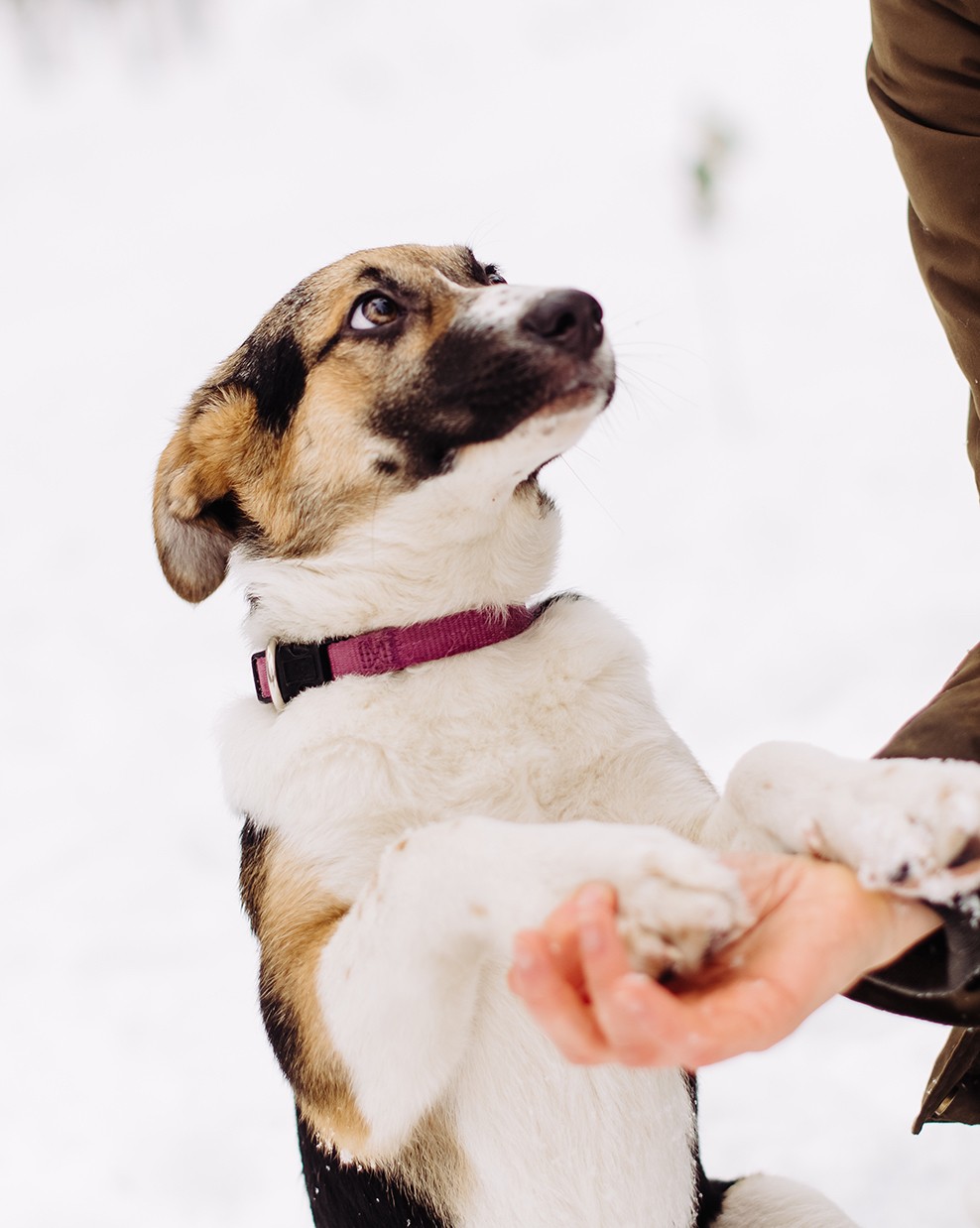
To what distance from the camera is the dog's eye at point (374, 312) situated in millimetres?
2559

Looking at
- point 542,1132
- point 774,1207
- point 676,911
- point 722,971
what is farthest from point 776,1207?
point 676,911

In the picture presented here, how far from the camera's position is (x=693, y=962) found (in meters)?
1.41

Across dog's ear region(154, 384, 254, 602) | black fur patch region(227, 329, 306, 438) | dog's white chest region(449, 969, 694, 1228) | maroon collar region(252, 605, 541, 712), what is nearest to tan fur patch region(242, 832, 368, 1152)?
dog's white chest region(449, 969, 694, 1228)

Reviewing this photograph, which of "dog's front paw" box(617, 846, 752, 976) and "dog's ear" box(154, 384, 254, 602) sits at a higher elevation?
"dog's ear" box(154, 384, 254, 602)

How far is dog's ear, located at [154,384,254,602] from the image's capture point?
259 centimetres

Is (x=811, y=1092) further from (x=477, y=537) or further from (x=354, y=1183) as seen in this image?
(x=477, y=537)

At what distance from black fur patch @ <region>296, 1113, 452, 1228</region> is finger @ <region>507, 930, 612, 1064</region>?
0.94 m

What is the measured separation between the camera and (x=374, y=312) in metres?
2.57

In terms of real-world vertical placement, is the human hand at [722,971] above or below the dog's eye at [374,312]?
below

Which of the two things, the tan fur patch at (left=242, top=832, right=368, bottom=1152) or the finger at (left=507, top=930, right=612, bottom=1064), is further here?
the tan fur patch at (left=242, top=832, right=368, bottom=1152)

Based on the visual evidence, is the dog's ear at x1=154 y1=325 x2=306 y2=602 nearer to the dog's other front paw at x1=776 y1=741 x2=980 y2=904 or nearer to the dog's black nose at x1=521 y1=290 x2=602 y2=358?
the dog's black nose at x1=521 y1=290 x2=602 y2=358

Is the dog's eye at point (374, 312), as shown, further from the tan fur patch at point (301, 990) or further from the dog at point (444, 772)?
the tan fur patch at point (301, 990)

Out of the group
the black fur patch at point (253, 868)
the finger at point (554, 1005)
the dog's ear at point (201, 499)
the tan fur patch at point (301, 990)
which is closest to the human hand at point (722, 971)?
the finger at point (554, 1005)

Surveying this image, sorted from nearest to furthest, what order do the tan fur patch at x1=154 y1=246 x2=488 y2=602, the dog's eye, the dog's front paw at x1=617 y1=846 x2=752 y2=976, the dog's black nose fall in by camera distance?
the dog's front paw at x1=617 y1=846 x2=752 y2=976 < the dog's black nose < the tan fur patch at x1=154 y1=246 x2=488 y2=602 < the dog's eye
